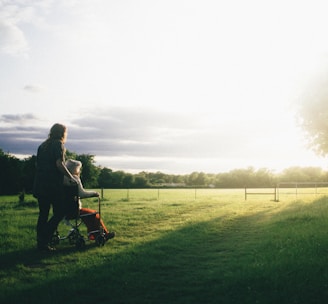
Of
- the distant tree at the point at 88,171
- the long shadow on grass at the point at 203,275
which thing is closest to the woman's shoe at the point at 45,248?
the long shadow on grass at the point at 203,275

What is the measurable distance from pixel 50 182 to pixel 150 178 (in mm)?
101536

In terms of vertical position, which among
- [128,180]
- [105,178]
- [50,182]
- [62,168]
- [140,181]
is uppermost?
[62,168]

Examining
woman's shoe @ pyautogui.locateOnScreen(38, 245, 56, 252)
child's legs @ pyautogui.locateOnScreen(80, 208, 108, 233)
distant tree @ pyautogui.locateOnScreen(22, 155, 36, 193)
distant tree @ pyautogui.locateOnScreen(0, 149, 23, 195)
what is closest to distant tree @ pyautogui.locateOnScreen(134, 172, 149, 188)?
distant tree @ pyautogui.locateOnScreen(22, 155, 36, 193)

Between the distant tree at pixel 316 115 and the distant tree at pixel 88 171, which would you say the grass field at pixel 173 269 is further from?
the distant tree at pixel 88 171

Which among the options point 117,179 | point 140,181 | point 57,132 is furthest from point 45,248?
point 140,181

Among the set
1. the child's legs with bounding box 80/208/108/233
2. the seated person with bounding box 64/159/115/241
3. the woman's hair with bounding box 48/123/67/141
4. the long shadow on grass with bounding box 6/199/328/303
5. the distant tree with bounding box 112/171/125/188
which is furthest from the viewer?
the distant tree with bounding box 112/171/125/188

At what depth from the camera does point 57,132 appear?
8.70 m

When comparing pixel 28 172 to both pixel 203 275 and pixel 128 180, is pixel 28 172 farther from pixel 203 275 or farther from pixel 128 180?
pixel 203 275

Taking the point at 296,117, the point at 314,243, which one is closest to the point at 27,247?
the point at 314,243

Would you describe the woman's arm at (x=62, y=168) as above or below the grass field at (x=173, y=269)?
above

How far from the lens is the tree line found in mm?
76125

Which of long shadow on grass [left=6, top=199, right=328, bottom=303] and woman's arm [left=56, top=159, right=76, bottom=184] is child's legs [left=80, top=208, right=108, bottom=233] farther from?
woman's arm [left=56, top=159, right=76, bottom=184]

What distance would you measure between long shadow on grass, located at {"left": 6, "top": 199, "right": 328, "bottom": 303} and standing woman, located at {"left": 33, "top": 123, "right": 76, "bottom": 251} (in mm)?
1550

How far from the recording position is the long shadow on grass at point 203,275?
5.67 meters
